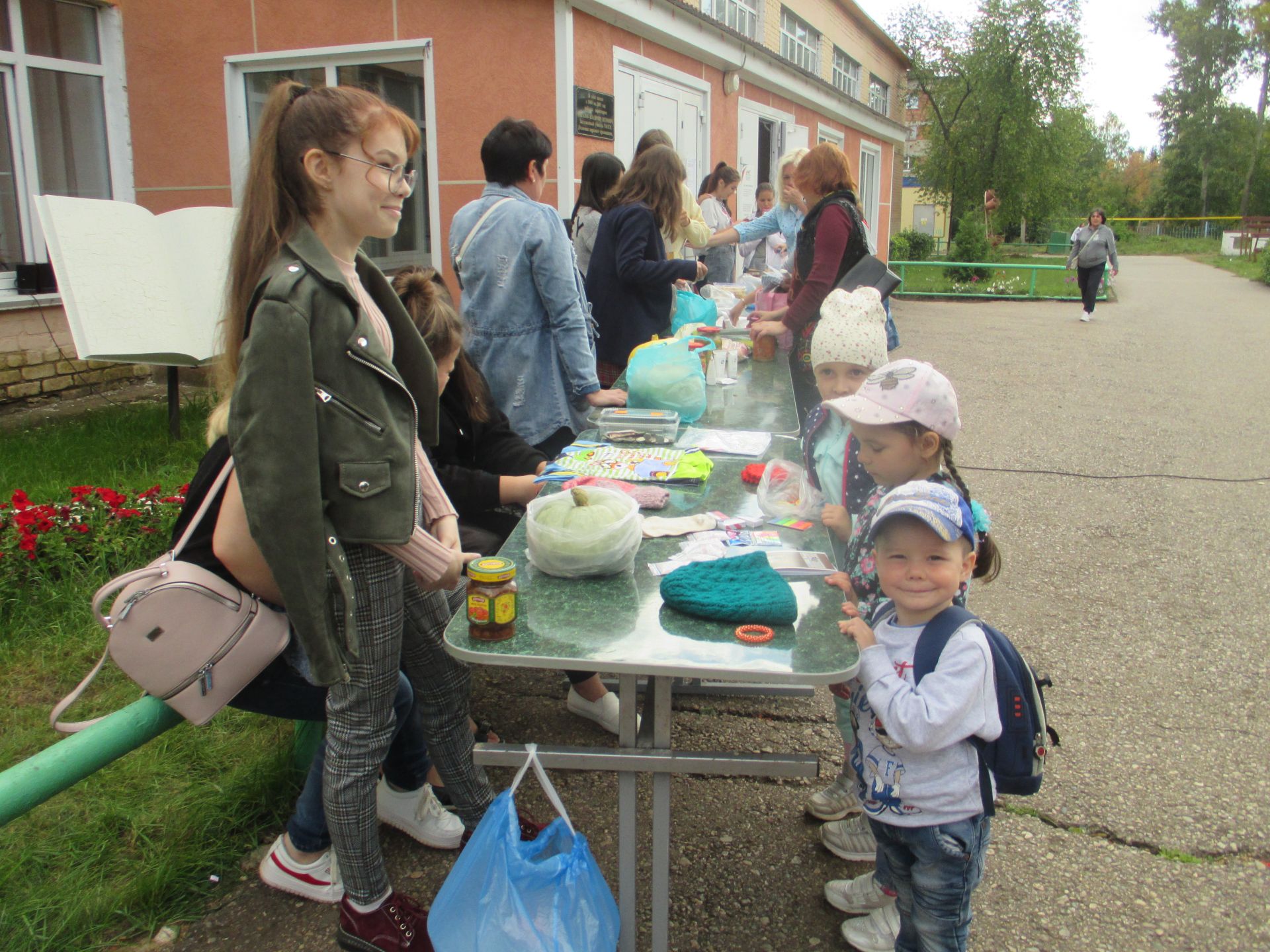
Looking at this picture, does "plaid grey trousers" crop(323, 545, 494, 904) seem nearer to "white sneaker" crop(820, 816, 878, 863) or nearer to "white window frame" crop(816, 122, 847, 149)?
"white sneaker" crop(820, 816, 878, 863)

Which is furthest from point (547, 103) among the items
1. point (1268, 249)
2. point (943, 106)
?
point (1268, 249)

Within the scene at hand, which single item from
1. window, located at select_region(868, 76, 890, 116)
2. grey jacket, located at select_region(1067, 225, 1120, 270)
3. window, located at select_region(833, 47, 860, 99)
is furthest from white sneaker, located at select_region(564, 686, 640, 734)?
window, located at select_region(868, 76, 890, 116)

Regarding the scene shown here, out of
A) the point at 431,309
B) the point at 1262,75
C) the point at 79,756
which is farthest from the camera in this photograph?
the point at 1262,75

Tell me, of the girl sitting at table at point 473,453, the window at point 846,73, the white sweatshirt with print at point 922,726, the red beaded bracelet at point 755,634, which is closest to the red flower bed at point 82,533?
the girl sitting at table at point 473,453

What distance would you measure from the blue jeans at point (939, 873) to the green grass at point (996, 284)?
18869 mm

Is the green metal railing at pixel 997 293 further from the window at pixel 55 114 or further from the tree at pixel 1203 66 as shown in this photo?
the tree at pixel 1203 66

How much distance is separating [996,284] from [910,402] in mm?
19906

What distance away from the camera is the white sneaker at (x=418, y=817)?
8.54ft

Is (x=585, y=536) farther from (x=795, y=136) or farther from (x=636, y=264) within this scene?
(x=795, y=136)

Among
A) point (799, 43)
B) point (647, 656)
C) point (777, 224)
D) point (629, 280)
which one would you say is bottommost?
point (647, 656)

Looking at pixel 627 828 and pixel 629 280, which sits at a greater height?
pixel 629 280

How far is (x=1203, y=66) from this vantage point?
195 feet

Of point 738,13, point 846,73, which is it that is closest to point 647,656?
point 738,13

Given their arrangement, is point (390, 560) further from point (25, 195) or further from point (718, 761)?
point (25, 195)
